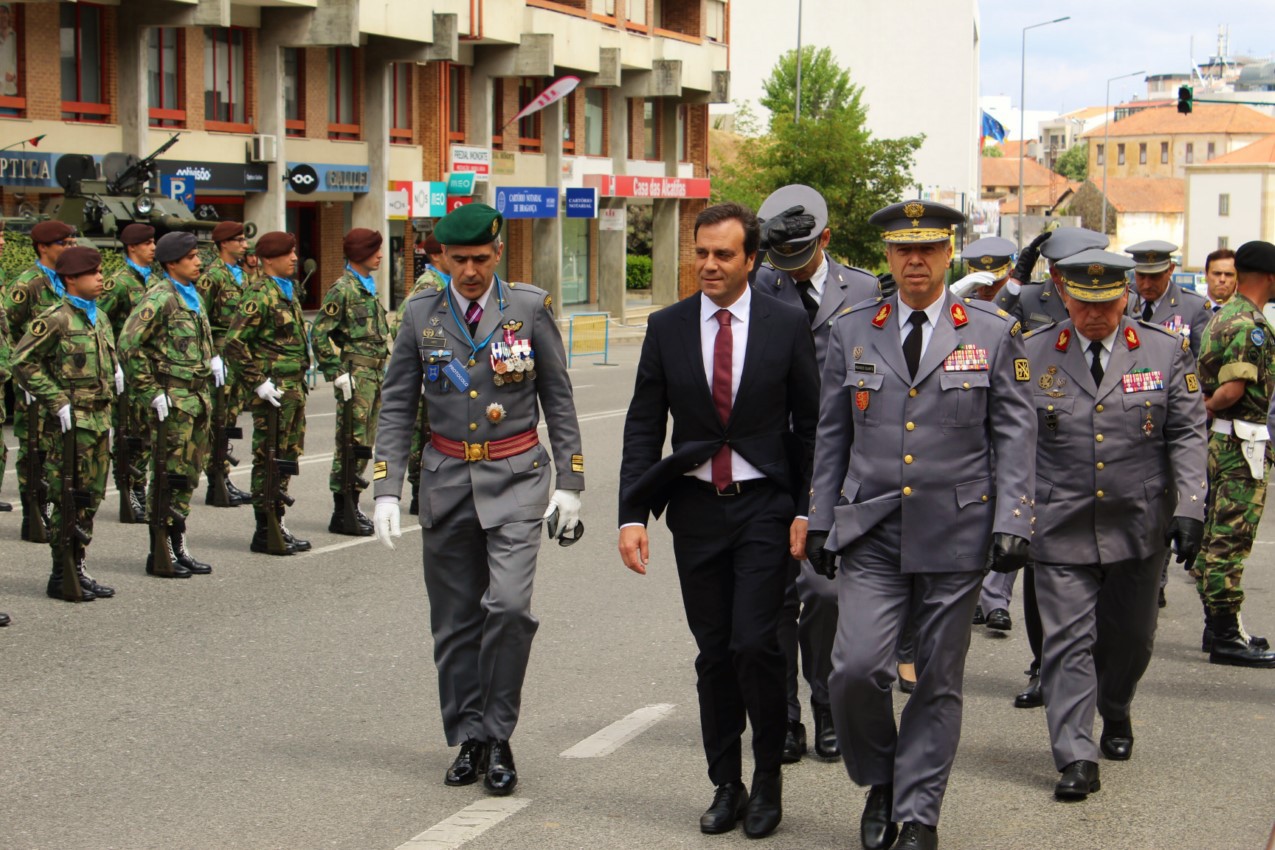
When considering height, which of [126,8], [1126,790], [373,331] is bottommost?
[1126,790]

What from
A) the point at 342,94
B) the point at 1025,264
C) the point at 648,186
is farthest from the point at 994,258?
the point at 648,186

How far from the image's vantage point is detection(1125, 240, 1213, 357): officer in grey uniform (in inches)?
382

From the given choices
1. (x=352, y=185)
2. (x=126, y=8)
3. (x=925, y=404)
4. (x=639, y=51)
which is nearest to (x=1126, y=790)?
(x=925, y=404)

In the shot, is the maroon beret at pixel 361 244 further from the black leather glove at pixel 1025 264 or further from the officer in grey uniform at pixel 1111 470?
the officer in grey uniform at pixel 1111 470

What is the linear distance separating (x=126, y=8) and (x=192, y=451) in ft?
75.0

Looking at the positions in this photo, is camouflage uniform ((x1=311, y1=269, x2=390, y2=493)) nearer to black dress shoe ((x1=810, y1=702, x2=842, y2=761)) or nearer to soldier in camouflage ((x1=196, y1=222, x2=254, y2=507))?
soldier in camouflage ((x1=196, y1=222, x2=254, y2=507))

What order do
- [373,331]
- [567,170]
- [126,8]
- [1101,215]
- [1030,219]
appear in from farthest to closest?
[1101,215]
[1030,219]
[567,170]
[126,8]
[373,331]

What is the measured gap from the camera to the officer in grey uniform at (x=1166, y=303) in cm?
971

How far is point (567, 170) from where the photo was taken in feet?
159

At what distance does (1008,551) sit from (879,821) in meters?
0.99

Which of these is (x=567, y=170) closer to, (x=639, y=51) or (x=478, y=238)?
(x=639, y=51)

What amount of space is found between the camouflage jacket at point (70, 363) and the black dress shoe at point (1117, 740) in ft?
20.6

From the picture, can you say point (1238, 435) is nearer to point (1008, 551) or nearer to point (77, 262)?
point (1008, 551)

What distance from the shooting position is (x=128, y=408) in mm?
11977
